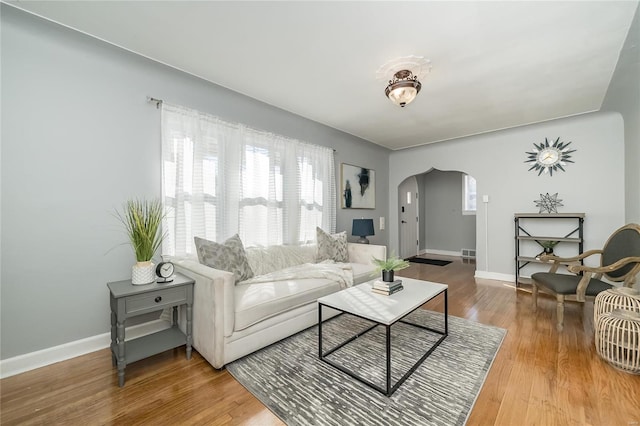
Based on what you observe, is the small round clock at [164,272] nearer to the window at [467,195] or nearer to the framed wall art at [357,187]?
the framed wall art at [357,187]

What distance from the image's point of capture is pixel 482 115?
3.64 meters

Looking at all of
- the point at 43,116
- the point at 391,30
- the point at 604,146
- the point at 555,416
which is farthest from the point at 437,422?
the point at 604,146

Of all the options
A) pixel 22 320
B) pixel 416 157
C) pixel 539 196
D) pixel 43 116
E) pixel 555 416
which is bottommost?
pixel 555 416

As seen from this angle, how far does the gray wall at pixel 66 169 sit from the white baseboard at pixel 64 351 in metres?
0.04

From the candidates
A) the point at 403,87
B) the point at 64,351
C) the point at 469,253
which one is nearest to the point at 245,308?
the point at 64,351

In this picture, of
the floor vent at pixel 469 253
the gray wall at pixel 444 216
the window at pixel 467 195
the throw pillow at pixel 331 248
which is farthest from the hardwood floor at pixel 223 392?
the window at pixel 467 195

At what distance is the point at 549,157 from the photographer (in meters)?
4.06

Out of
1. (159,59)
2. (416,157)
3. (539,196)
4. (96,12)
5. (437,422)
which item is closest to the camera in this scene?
(437,422)

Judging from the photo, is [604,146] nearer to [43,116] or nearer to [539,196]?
[539,196]

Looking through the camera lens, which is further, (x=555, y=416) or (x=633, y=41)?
(x=633, y=41)

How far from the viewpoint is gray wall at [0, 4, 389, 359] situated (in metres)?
1.84

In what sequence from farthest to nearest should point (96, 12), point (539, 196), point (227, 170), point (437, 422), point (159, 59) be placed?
point (539, 196) < point (227, 170) < point (159, 59) < point (96, 12) < point (437, 422)

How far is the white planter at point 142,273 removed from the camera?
1.96m

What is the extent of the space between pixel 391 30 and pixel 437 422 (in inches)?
99.8
